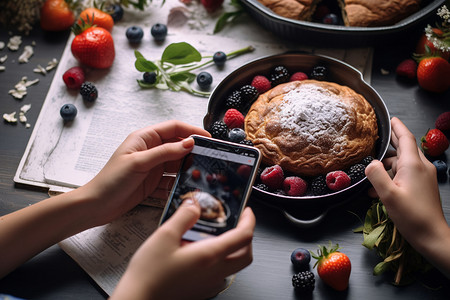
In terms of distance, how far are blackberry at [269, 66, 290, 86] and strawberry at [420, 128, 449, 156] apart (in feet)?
1.86

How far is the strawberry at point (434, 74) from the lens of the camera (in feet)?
5.50

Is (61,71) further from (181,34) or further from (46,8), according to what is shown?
(181,34)

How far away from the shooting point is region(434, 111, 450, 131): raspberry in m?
1.63

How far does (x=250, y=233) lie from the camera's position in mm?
1104

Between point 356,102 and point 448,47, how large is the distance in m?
0.40

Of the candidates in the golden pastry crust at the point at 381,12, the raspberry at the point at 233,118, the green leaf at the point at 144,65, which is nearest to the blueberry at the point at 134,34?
the green leaf at the point at 144,65

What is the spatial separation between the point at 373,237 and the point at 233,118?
63cm

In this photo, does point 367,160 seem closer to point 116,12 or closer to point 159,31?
point 159,31

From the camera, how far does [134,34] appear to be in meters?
1.97

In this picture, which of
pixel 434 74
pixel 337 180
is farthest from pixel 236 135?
pixel 434 74

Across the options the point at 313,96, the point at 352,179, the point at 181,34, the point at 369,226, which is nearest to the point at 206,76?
the point at 181,34

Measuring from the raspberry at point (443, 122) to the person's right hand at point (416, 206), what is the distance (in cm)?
43

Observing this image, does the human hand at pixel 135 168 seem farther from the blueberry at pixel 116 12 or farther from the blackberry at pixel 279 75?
the blueberry at pixel 116 12

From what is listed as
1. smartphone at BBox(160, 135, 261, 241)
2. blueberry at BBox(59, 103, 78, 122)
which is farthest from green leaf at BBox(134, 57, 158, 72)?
smartphone at BBox(160, 135, 261, 241)
